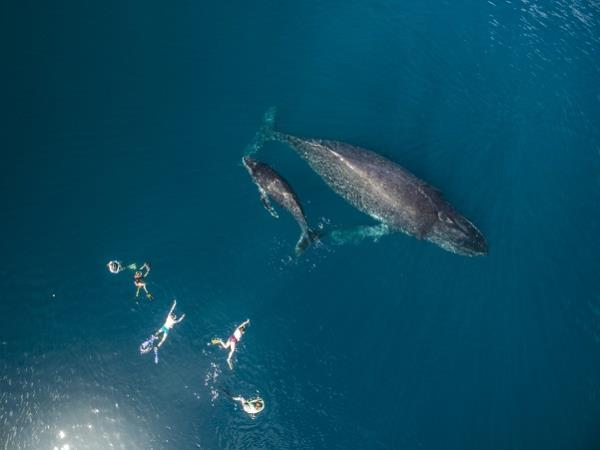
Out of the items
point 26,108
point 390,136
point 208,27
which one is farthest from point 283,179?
point 26,108

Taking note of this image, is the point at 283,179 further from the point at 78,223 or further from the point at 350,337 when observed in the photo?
the point at 78,223

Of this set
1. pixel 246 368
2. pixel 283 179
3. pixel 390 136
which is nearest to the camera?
pixel 246 368

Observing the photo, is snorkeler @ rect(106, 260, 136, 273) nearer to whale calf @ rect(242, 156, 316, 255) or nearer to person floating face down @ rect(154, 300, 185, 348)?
person floating face down @ rect(154, 300, 185, 348)

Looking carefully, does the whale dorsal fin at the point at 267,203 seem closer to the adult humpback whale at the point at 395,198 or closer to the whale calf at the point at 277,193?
the whale calf at the point at 277,193

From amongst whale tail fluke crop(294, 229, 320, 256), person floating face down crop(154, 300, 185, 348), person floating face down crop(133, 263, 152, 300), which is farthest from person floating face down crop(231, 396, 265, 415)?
whale tail fluke crop(294, 229, 320, 256)

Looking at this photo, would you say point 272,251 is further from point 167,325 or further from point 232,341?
point 167,325

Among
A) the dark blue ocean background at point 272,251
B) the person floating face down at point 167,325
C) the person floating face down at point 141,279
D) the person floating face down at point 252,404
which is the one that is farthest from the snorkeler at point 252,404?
the person floating face down at point 141,279

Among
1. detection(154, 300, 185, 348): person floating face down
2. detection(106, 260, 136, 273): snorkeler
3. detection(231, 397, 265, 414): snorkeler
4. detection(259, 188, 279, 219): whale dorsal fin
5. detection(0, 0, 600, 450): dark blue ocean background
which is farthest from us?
detection(259, 188, 279, 219): whale dorsal fin
